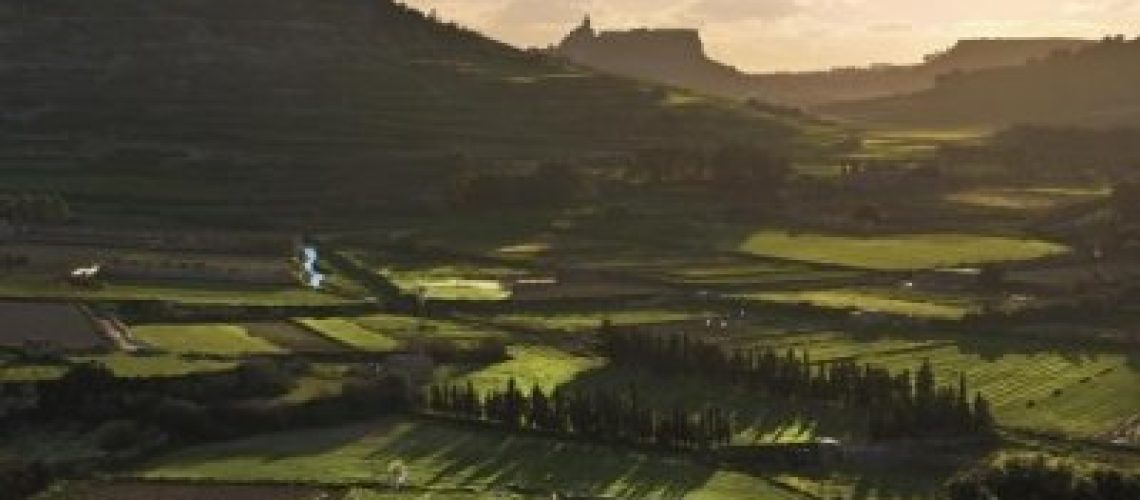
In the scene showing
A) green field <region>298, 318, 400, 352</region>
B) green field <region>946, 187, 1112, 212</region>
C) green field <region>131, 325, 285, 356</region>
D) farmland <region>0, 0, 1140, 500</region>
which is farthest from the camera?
green field <region>946, 187, 1112, 212</region>

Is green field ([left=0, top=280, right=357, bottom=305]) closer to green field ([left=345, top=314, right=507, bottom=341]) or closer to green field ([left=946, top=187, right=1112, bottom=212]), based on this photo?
green field ([left=345, top=314, right=507, bottom=341])

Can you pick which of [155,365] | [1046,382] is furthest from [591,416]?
[1046,382]

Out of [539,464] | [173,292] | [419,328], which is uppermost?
[173,292]

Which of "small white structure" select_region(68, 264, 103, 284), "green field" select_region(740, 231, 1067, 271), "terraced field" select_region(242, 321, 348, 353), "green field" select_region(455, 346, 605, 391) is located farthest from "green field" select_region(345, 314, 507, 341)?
"green field" select_region(740, 231, 1067, 271)

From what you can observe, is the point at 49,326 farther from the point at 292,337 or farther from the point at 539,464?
the point at 539,464

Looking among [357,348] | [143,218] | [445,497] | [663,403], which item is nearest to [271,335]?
[357,348]
